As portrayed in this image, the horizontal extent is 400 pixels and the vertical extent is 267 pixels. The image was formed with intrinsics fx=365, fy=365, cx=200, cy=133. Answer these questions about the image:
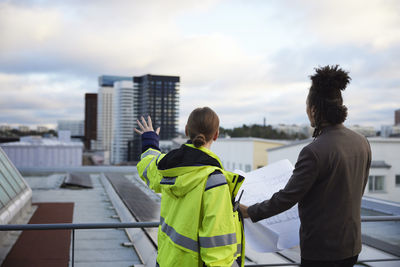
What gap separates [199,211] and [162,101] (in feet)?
487

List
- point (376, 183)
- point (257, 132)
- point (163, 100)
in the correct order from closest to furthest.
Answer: point (376, 183), point (257, 132), point (163, 100)

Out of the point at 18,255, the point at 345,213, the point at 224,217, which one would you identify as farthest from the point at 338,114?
the point at 18,255

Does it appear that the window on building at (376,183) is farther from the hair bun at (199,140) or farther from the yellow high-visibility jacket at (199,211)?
the hair bun at (199,140)

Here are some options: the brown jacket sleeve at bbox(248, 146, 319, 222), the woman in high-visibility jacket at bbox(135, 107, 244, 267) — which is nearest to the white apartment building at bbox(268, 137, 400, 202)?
the brown jacket sleeve at bbox(248, 146, 319, 222)

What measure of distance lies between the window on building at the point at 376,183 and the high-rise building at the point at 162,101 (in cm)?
11423

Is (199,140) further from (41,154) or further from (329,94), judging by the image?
(41,154)

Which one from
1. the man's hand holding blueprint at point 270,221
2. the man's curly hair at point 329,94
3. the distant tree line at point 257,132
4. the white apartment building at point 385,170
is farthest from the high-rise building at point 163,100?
the man's curly hair at point 329,94

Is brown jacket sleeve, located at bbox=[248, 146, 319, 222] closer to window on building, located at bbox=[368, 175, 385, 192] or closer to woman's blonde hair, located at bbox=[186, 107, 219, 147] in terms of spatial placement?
woman's blonde hair, located at bbox=[186, 107, 219, 147]

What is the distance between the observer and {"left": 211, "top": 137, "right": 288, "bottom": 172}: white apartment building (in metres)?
39.5

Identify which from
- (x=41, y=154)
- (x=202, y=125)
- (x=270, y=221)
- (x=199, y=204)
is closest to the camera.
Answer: (x=199, y=204)

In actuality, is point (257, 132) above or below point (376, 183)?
above

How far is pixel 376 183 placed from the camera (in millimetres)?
25859

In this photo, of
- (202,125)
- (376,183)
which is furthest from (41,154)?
(202,125)

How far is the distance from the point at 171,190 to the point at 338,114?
1095 millimetres
